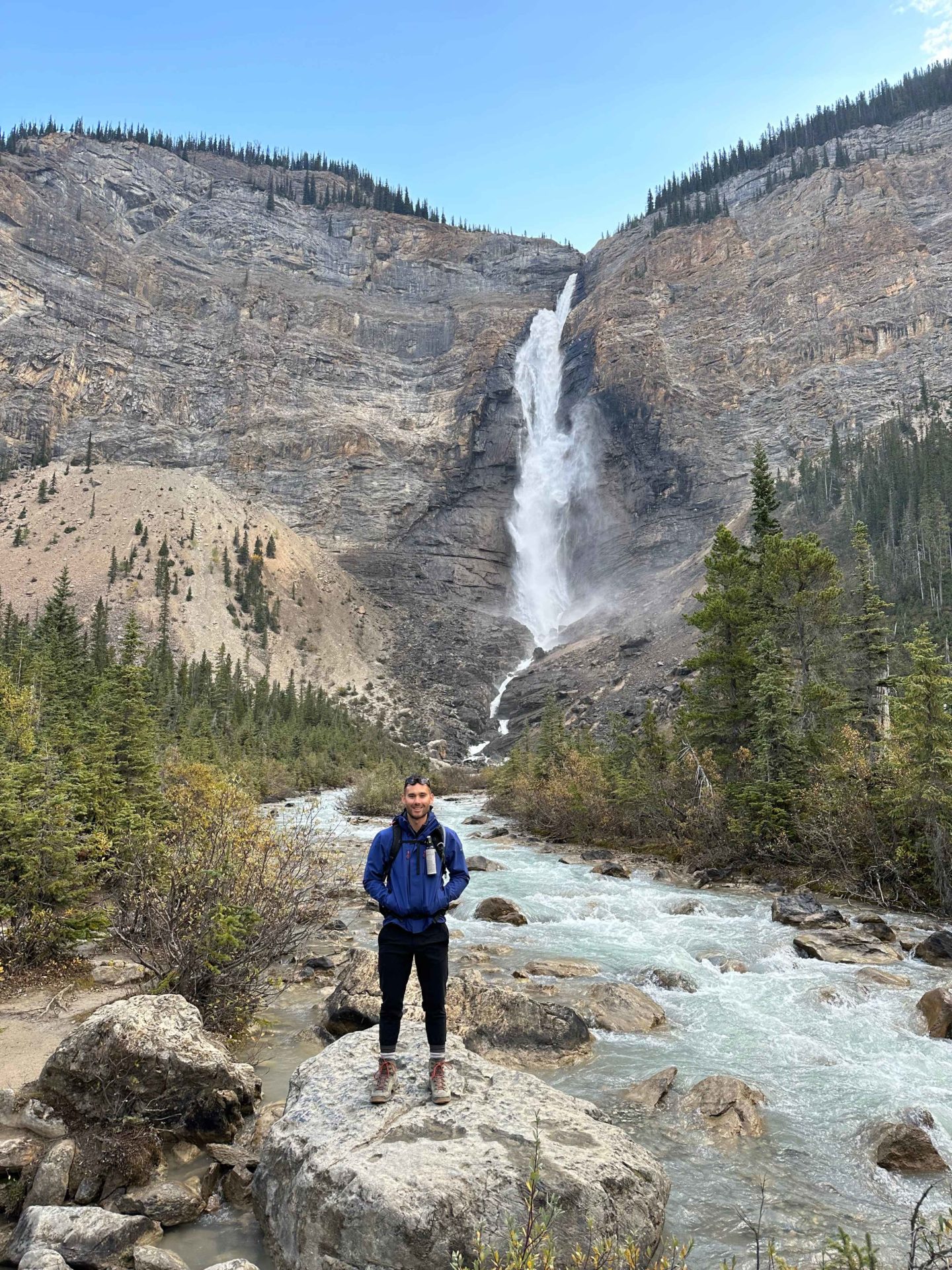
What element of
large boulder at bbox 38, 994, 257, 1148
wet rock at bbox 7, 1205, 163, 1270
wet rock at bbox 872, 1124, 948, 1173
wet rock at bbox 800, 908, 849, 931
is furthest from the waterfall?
wet rock at bbox 7, 1205, 163, 1270

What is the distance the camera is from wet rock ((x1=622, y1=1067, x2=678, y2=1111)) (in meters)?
7.54

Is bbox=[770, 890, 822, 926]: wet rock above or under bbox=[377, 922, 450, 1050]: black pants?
under

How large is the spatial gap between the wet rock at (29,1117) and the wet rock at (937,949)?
12463mm

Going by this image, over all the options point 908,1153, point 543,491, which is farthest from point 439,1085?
point 543,491

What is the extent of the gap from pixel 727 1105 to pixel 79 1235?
236 inches

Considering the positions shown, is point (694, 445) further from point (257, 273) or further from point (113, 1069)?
Result: point (113, 1069)

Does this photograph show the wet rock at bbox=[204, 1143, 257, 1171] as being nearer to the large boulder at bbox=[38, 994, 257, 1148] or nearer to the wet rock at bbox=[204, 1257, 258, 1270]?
the large boulder at bbox=[38, 994, 257, 1148]

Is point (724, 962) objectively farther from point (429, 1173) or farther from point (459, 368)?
point (459, 368)

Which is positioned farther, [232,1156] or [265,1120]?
[265,1120]

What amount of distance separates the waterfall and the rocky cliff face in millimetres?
2461

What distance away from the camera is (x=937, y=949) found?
11695 mm

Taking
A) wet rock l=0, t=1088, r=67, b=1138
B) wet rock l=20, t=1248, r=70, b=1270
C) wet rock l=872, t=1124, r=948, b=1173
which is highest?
wet rock l=20, t=1248, r=70, b=1270

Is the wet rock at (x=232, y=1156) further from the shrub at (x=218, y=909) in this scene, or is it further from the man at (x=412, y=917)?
the shrub at (x=218, y=909)

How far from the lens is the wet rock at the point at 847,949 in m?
11.9
